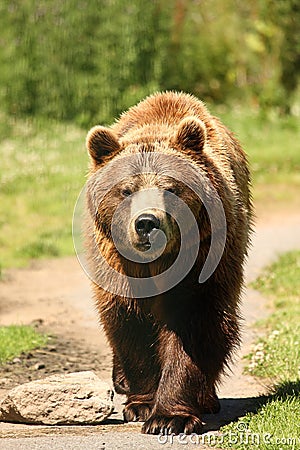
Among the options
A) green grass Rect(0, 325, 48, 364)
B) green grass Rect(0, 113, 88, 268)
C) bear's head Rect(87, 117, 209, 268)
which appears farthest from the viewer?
green grass Rect(0, 113, 88, 268)

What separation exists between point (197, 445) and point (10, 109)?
13.8m

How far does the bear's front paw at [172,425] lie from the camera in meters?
4.84

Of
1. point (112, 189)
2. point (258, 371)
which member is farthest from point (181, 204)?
point (258, 371)

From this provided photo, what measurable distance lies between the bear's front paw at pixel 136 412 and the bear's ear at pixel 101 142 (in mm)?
1447

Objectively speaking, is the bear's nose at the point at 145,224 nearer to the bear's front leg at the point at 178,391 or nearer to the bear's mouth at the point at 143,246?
the bear's mouth at the point at 143,246

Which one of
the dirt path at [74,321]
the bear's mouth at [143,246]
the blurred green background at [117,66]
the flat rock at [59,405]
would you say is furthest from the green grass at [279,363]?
the blurred green background at [117,66]

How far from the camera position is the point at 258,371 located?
6.57 meters

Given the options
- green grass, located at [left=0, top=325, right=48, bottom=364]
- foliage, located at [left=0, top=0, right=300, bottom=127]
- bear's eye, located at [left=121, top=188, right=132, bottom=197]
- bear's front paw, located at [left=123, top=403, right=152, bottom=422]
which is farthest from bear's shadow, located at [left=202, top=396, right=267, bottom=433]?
foliage, located at [left=0, top=0, right=300, bottom=127]

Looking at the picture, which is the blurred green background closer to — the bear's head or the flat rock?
the bear's head

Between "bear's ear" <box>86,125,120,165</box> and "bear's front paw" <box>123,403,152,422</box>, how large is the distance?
145cm

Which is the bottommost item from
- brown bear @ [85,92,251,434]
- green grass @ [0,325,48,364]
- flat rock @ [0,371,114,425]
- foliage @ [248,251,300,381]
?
green grass @ [0,325,48,364]

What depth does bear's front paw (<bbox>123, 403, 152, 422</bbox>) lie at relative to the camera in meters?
5.20

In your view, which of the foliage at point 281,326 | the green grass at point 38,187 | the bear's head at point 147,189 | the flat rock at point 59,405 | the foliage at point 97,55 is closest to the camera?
the bear's head at point 147,189

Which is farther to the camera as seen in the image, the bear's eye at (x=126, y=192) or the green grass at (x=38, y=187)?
the green grass at (x=38, y=187)
